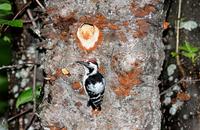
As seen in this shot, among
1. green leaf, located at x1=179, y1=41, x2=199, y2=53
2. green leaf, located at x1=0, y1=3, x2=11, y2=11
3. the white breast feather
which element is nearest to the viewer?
the white breast feather

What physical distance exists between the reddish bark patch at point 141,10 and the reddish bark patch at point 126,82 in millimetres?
140

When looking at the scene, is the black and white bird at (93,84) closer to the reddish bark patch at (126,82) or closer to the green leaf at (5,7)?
the reddish bark patch at (126,82)

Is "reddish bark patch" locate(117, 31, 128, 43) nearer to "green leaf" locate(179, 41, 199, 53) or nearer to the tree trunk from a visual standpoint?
the tree trunk

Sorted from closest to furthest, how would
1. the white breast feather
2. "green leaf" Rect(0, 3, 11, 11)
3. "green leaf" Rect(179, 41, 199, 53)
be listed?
the white breast feather, "green leaf" Rect(0, 3, 11, 11), "green leaf" Rect(179, 41, 199, 53)

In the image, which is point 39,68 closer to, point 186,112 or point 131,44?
point 186,112

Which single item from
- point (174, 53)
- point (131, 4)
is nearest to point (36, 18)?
point (174, 53)

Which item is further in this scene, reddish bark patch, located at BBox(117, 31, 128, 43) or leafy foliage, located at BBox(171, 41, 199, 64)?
leafy foliage, located at BBox(171, 41, 199, 64)

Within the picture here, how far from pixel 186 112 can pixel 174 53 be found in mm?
226

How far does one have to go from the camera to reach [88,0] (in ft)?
4.03

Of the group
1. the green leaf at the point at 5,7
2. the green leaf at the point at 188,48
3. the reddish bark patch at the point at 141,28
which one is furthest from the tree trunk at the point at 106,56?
the green leaf at the point at 188,48

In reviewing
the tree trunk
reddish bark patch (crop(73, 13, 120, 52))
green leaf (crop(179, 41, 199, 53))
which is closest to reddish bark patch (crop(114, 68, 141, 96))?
the tree trunk

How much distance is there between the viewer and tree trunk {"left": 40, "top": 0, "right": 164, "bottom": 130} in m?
1.23

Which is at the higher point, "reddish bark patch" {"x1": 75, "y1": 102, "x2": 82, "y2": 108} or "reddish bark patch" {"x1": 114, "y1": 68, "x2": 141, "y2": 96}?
"reddish bark patch" {"x1": 114, "y1": 68, "x2": 141, "y2": 96}

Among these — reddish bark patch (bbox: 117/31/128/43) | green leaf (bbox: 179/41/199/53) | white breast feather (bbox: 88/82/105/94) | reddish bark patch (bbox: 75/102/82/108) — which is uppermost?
reddish bark patch (bbox: 117/31/128/43)
